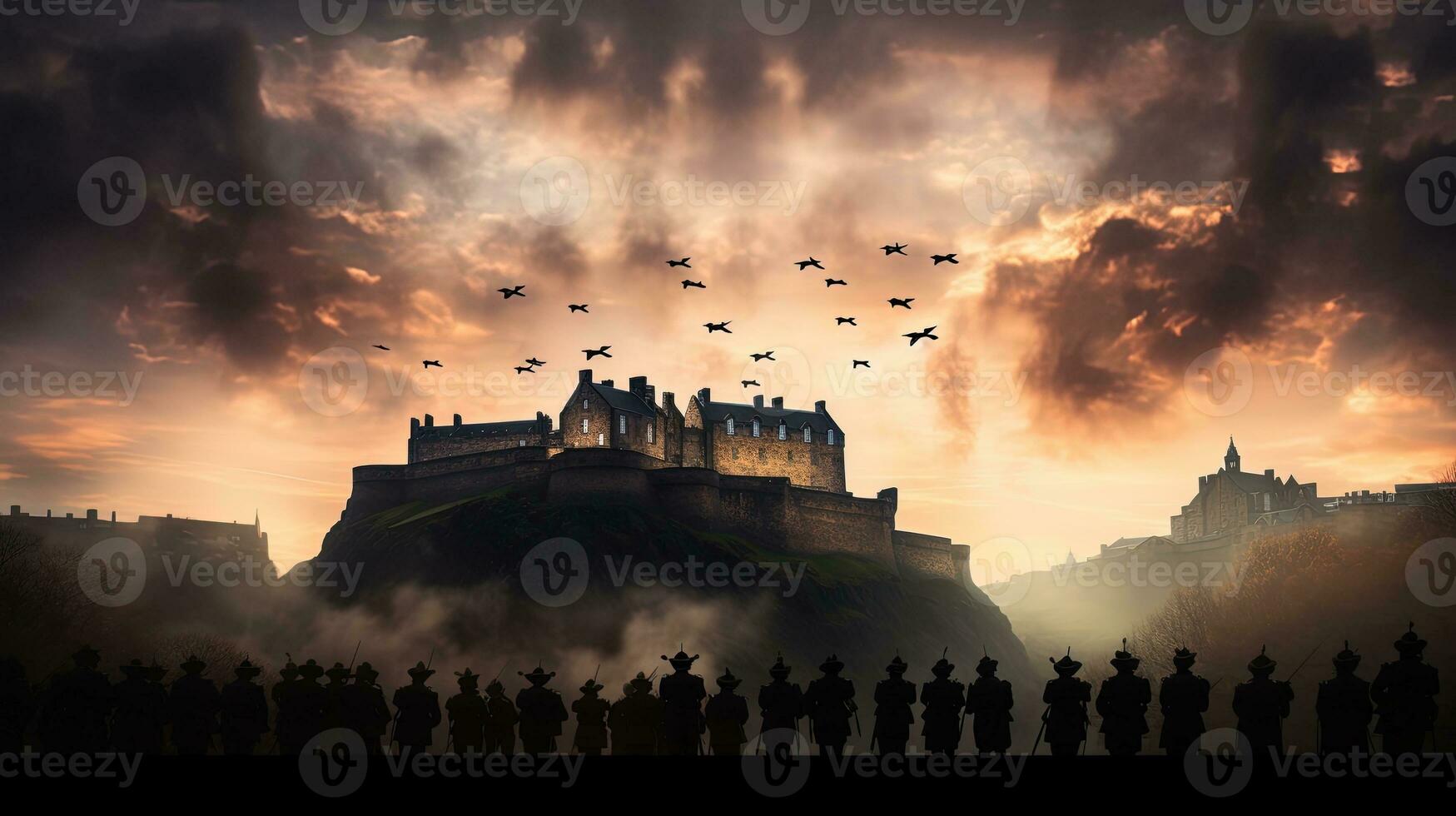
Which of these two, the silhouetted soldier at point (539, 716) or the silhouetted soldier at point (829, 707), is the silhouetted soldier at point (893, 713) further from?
the silhouetted soldier at point (539, 716)

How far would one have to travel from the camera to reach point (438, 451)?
394 feet

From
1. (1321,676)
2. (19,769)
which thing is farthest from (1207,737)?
(19,769)

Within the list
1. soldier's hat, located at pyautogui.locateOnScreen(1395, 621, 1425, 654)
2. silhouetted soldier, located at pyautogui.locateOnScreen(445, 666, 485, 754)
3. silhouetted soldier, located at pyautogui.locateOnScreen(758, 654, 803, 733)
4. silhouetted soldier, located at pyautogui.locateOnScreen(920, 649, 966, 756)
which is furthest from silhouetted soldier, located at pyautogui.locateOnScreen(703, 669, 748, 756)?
soldier's hat, located at pyautogui.locateOnScreen(1395, 621, 1425, 654)

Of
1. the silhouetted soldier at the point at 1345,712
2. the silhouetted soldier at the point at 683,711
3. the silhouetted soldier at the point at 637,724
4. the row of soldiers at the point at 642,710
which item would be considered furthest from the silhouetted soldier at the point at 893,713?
the silhouetted soldier at the point at 1345,712

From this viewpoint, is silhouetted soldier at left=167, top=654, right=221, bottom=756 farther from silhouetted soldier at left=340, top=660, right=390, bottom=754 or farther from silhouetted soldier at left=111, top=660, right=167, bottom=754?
silhouetted soldier at left=340, top=660, right=390, bottom=754

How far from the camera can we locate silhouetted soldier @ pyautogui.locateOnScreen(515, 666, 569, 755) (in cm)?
2592

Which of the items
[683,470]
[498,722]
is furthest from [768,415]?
[498,722]

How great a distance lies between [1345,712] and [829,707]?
9113mm

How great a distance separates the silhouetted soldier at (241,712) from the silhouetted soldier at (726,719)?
8.93 meters

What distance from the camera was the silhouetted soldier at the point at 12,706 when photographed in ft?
82.8

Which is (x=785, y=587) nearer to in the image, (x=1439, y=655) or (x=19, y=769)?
(x=1439, y=655)

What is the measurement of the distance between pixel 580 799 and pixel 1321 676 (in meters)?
58.6

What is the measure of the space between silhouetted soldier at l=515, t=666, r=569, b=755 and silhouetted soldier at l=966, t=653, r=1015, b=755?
26.3ft

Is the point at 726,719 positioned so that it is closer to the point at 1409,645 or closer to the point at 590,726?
the point at 590,726
